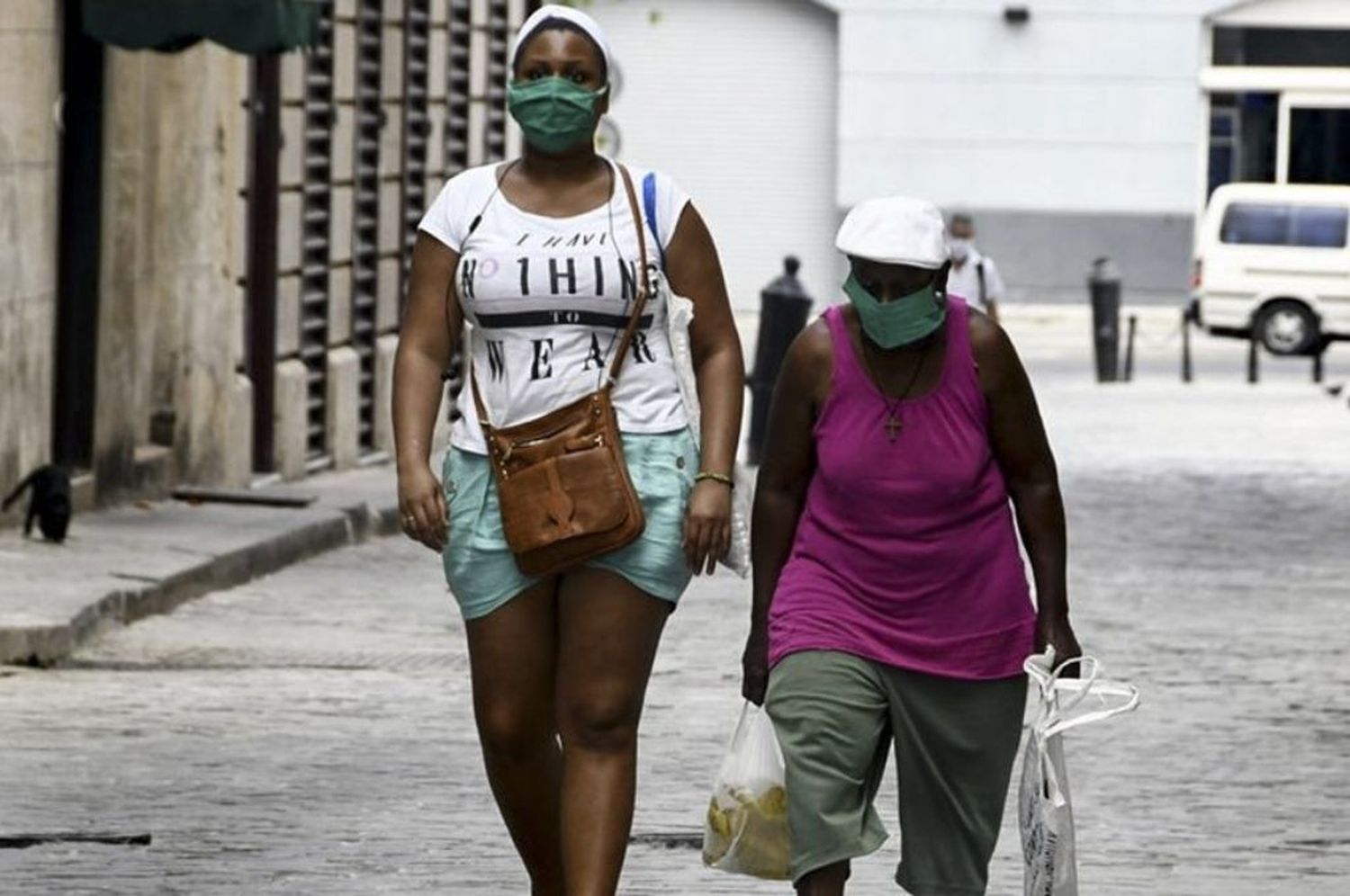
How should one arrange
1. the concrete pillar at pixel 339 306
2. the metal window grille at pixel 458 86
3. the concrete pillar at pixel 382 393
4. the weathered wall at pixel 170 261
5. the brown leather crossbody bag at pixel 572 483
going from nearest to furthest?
the brown leather crossbody bag at pixel 572 483, the weathered wall at pixel 170 261, the concrete pillar at pixel 339 306, the concrete pillar at pixel 382 393, the metal window grille at pixel 458 86

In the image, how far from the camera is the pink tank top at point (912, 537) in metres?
6.20

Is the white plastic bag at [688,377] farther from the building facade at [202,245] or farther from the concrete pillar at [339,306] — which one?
the concrete pillar at [339,306]

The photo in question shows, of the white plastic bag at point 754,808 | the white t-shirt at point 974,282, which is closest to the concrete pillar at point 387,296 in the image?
the white t-shirt at point 974,282

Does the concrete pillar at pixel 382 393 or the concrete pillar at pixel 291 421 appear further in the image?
the concrete pillar at pixel 382 393

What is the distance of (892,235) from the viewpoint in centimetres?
616

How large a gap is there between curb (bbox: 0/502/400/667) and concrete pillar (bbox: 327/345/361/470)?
8.47 feet

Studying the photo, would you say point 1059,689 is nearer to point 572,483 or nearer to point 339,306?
point 572,483

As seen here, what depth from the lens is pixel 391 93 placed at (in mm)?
22875

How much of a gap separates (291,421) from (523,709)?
13.8m

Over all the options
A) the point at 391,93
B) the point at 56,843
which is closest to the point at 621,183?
the point at 56,843

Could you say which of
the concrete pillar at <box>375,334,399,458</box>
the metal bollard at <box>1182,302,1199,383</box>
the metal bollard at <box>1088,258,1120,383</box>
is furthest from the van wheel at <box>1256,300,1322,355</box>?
the concrete pillar at <box>375,334,399,458</box>

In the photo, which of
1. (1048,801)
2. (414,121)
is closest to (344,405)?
(414,121)

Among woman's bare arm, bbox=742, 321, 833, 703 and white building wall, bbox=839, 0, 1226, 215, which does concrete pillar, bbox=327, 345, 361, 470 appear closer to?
woman's bare arm, bbox=742, 321, 833, 703

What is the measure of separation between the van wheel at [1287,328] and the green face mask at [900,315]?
3552 centimetres
